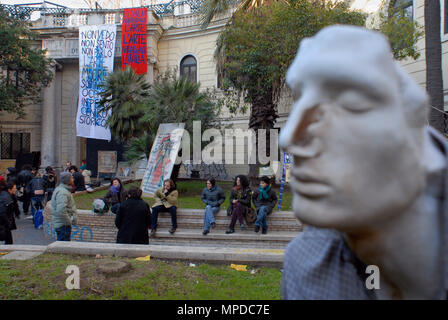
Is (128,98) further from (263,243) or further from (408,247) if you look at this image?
(408,247)

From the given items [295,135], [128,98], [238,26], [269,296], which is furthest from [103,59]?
[295,135]

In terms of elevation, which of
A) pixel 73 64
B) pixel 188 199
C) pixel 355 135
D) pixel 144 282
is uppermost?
pixel 73 64

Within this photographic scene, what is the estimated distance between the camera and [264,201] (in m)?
8.14

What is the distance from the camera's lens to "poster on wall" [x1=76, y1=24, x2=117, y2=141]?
19688 mm

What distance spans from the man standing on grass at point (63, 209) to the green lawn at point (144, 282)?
48.6 inches

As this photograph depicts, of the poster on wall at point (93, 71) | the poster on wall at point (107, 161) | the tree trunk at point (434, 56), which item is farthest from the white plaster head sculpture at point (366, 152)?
the poster on wall at point (107, 161)

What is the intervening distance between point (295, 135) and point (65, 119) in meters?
25.8

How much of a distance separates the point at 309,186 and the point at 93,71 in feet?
71.3

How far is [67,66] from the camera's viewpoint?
23625 mm

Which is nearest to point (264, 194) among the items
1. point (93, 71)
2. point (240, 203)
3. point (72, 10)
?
point (240, 203)

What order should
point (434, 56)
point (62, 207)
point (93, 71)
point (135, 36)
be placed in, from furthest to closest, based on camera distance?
1. point (135, 36)
2. point (93, 71)
3. point (434, 56)
4. point (62, 207)

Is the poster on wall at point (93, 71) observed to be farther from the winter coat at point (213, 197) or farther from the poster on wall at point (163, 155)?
the winter coat at point (213, 197)

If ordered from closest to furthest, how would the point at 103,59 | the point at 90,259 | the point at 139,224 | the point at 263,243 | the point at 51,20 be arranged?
1. the point at 90,259
2. the point at 139,224
3. the point at 263,243
4. the point at 103,59
5. the point at 51,20

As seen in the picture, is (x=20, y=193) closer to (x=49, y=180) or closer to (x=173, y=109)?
(x=49, y=180)
